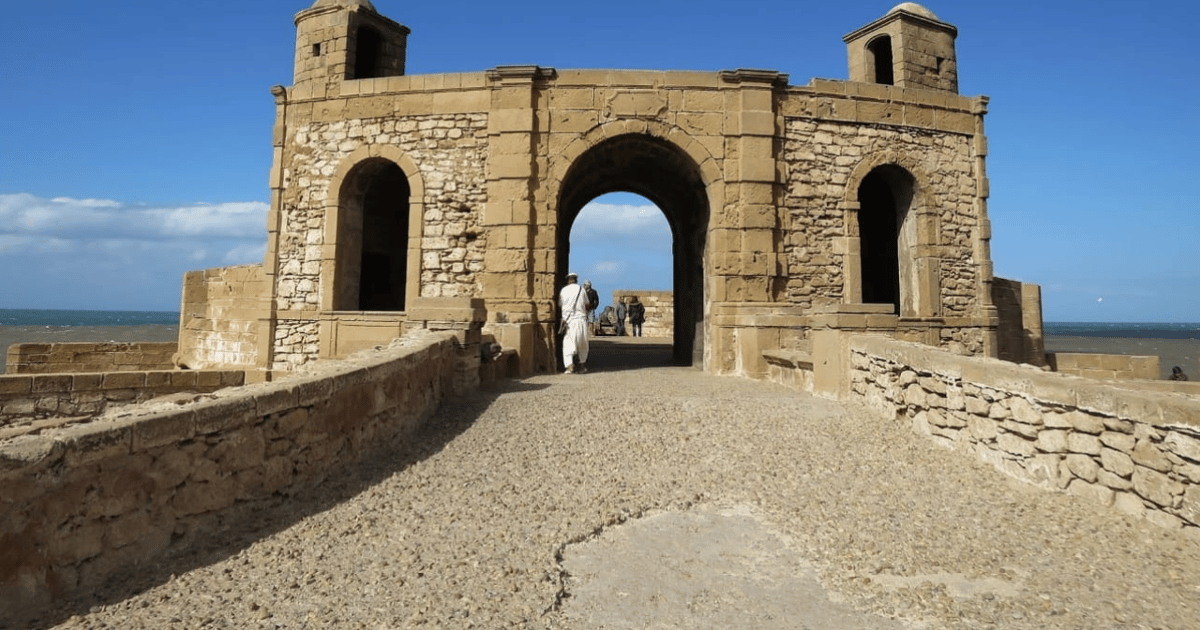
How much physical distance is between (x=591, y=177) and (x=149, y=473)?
1020 cm

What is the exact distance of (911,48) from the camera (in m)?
11.4

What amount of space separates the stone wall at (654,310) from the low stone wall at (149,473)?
19652 mm

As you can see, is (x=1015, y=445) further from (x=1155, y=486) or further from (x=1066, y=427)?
(x=1155, y=486)

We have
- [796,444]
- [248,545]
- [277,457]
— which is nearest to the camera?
[248,545]

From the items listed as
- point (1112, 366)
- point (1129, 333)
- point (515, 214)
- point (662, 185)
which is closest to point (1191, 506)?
point (515, 214)

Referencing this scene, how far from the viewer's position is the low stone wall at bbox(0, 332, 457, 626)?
2287mm

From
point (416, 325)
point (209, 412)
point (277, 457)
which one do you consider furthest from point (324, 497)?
point (416, 325)

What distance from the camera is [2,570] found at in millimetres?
2188

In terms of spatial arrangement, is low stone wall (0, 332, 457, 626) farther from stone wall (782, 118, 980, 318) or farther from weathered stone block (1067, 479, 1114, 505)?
stone wall (782, 118, 980, 318)

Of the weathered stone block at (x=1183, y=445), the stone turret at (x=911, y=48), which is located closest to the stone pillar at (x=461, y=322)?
the weathered stone block at (x=1183, y=445)

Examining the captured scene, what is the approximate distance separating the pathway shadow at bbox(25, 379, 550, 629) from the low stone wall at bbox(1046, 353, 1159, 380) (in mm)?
11826

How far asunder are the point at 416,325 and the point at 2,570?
5581mm

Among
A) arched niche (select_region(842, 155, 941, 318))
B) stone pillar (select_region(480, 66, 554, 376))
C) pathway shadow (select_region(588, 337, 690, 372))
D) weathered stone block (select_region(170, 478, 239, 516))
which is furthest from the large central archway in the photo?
weathered stone block (select_region(170, 478, 239, 516))

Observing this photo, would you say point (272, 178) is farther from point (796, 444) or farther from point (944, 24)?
point (944, 24)
